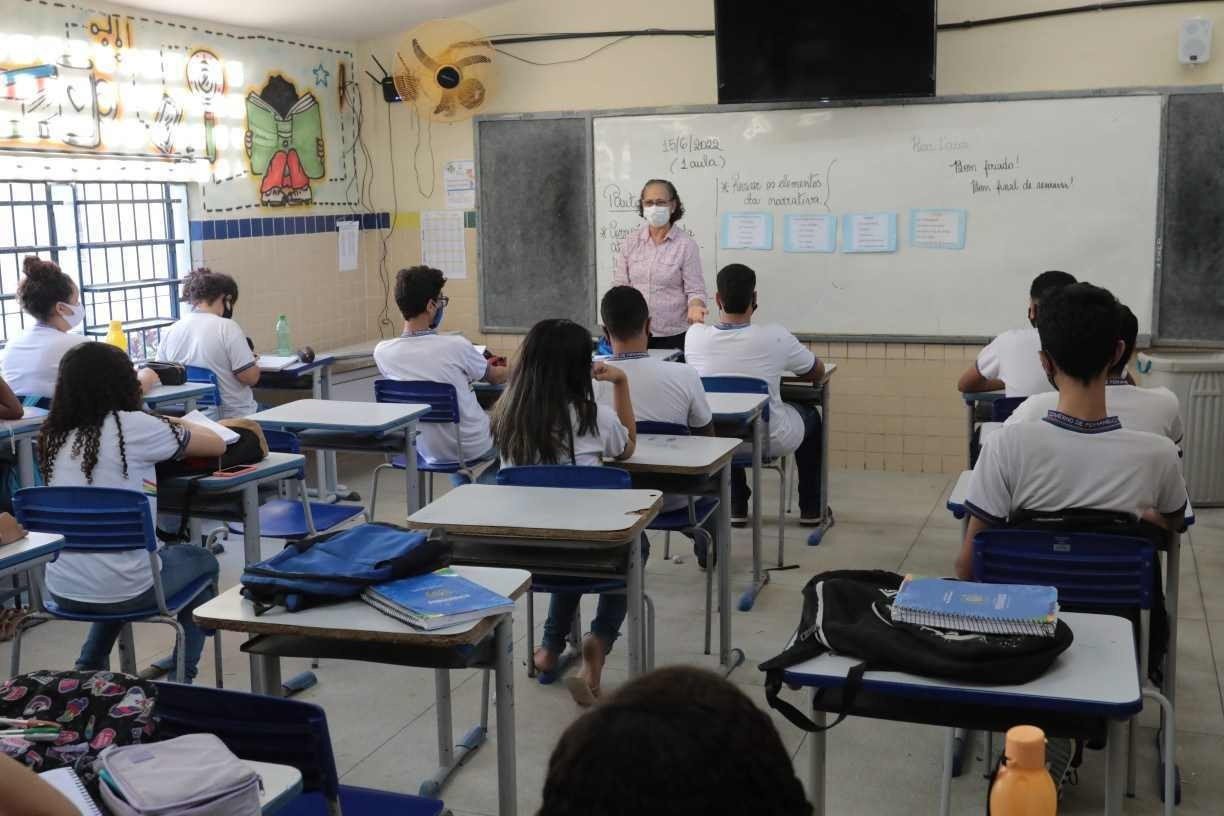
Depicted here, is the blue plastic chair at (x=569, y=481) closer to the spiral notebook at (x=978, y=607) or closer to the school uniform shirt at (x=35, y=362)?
the spiral notebook at (x=978, y=607)

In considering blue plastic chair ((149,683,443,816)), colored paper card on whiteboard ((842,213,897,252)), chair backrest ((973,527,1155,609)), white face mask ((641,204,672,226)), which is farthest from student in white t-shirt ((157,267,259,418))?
chair backrest ((973,527,1155,609))

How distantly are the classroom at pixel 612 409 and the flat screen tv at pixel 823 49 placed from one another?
22 mm

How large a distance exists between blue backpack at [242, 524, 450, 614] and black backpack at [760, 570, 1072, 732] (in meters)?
0.84

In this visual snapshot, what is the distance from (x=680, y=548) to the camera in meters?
5.80

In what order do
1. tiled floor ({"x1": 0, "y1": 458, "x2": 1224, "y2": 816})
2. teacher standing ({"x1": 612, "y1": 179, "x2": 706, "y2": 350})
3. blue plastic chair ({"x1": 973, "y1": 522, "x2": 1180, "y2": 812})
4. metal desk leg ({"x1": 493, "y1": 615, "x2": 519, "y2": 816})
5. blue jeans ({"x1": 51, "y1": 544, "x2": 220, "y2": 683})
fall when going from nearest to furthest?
metal desk leg ({"x1": 493, "y1": 615, "x2": 519, "y2": 816}) < blue plastic chair ({"x1": 973, "y1": 522, "x2": 1180, "y2": 812}) < tiled floor ({"x1": 0, "y1": 458, "x2": 1224, "y2": 816}) < blue jeans ({"x1": 51, "y1": 544, "x2": 220, "y2": 683}) < teacher standing ({"x1": 612, "y1": 179, "x2": 706, "y2": 350})

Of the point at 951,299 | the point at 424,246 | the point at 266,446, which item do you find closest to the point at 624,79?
the point at 424,246

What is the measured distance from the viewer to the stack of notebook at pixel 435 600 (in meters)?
2.46

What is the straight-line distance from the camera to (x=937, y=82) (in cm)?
682

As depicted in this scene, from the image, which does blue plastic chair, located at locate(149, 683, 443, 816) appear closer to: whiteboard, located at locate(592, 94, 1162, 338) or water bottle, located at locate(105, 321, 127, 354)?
water bottle, located at locate(105, 321, 127, 354)

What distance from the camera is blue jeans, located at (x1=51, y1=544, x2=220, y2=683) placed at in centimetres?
364

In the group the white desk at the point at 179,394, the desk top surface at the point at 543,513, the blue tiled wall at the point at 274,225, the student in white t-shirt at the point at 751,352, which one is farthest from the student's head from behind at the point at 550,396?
the blue tiled wall at the point at 274,225

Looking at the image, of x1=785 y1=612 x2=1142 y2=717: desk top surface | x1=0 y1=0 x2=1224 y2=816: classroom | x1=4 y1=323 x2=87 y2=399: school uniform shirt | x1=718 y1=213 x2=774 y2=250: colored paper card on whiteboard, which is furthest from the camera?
x1=718 y1=213 x2=774 y2=250: colored paper card on whiteboard

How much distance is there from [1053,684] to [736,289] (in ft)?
11.2

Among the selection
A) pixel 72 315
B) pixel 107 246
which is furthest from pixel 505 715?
pixel 107 246
